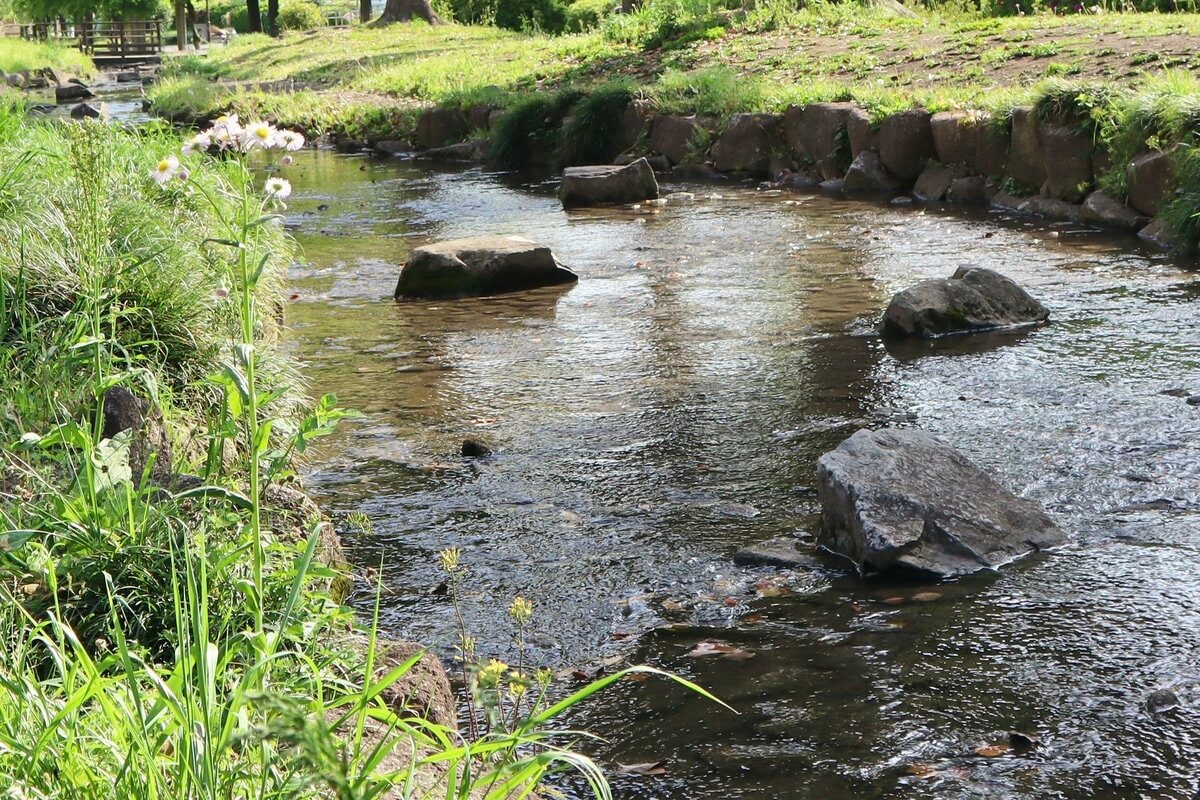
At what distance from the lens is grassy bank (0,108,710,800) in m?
2.12

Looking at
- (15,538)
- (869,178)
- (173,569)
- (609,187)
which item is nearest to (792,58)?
(869,178)

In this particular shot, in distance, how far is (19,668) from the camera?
2412 mm

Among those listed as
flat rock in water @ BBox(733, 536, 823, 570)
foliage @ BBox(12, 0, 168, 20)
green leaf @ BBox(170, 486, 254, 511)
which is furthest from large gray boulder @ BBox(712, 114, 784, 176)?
foliage @ BBox(12, 0, 168, 20)

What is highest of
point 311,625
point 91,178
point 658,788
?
point 91,178

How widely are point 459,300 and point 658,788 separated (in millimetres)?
6107

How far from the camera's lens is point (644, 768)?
3072mm

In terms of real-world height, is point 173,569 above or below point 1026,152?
below

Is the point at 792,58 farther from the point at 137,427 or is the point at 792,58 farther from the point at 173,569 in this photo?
the point at 173,569

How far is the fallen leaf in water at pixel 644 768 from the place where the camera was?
10.0 ft

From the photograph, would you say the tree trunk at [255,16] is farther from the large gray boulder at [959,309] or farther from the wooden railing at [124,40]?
the large gray boulder at [959,309]

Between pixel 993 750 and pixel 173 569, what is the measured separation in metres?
1.97

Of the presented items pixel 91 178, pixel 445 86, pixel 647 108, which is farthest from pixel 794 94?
pixel 91 178

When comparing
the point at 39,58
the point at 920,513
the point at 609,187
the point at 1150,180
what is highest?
the point at 39,58

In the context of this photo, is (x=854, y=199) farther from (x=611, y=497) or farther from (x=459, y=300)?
(x=611, y=497)
